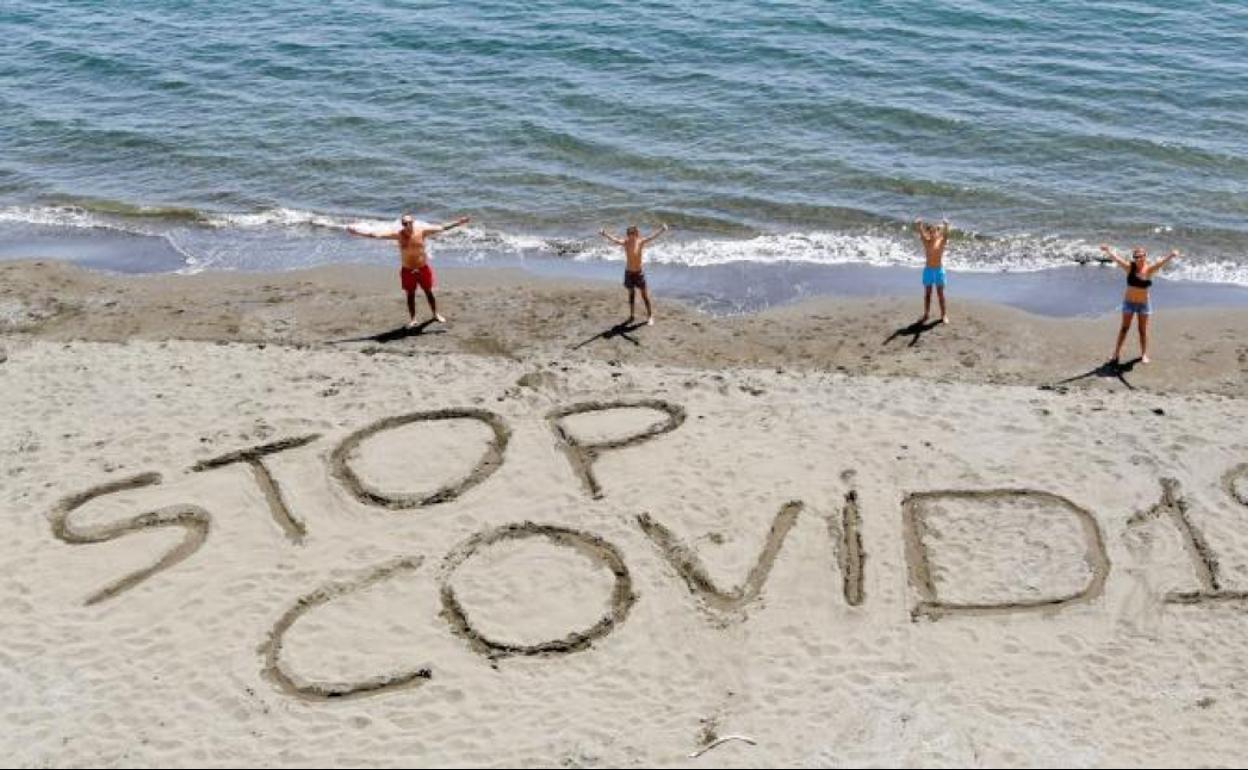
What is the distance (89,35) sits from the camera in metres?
31.5

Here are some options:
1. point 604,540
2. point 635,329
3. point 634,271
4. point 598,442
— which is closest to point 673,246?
point 635,329

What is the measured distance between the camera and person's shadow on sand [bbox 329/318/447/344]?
52.4 feet

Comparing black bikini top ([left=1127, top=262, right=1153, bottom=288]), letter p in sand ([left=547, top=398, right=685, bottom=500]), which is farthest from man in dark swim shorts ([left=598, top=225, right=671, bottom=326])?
black bikini top ([left=1127, top=262, right=1153, bottom=288])

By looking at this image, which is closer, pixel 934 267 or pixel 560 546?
pixel 560 546

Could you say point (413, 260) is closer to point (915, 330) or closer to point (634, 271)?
point (634, 271)

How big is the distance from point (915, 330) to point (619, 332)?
3937mm

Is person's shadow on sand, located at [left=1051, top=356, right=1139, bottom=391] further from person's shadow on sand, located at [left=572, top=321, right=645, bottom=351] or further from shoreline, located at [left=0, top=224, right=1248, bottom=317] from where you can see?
person's shadow on sand, located at [left=572, top=321, right=645, bottom=351]

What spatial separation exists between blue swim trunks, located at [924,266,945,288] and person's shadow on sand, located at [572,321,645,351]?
382 centimetres

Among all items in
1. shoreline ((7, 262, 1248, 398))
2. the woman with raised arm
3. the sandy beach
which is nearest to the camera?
the sandy beach

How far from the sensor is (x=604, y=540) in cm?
1112

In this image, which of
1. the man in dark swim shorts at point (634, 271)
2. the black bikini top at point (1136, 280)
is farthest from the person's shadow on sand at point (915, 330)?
the man in dark swim shorts at point (634, 271)

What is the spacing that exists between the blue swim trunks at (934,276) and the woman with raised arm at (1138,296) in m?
2.18

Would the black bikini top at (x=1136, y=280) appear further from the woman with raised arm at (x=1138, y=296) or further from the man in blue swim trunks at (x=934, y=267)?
the man in blue swim trunks at (x=934, y=267)

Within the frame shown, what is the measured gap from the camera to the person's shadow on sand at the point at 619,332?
52.4 ft
